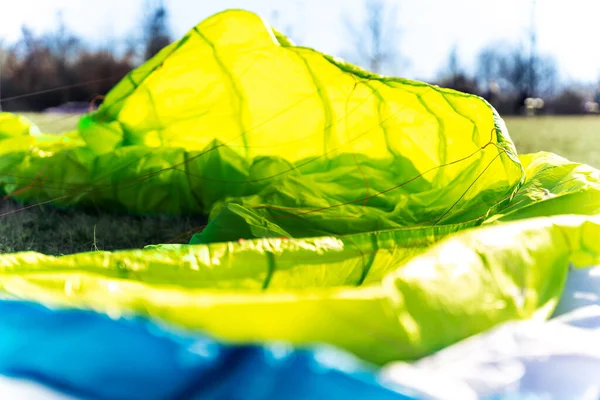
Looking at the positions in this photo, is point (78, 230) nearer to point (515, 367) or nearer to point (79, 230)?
point (79, 230)

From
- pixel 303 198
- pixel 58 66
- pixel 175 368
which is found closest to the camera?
pixel 175 368

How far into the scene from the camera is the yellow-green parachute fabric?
1.98 ft

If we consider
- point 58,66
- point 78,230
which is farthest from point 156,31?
point 78,230

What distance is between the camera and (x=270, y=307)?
561mm

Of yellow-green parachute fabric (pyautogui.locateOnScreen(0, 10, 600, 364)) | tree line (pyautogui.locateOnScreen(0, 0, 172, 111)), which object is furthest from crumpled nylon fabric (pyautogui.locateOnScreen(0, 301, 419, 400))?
tree line (pyautogui.locateOnScreen(0, 0, 172, 111))

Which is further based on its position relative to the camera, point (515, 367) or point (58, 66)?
point (58, 66)

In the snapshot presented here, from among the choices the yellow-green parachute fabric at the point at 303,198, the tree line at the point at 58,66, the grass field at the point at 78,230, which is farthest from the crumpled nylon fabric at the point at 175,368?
the tree line at the point at 58,66

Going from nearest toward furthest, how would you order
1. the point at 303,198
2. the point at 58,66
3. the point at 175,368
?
1. the point at 175,368
2. the point at 303,198
3. the point at 58,66

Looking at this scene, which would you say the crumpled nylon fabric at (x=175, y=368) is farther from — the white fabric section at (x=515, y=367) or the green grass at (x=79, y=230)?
the green grass at (x=79, y=230)

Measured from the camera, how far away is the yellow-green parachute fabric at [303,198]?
1.98 feet

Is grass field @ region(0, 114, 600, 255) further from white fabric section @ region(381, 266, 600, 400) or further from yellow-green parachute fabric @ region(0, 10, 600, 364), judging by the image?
white fabric section @ region(381, 266, 600, 400)

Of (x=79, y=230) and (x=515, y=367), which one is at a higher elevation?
(x=515, y=367)

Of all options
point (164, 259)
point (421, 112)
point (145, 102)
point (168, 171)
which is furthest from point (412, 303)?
point (145, 102)

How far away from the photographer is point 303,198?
5.25 ft
